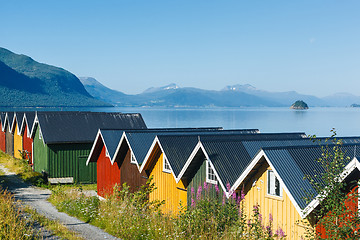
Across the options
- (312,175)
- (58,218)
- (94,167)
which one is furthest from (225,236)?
(94,167)

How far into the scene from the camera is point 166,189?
850 inches

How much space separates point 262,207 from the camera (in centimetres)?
1555

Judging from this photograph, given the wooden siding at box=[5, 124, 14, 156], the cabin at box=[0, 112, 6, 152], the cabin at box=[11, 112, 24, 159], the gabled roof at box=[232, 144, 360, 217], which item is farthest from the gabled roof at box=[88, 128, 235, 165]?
the cabin at box=[0, 112, 6, 152]

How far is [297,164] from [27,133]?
3250 centimetres

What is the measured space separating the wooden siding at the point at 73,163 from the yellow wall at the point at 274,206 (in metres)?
21.0

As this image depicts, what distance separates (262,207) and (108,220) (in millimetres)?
6217

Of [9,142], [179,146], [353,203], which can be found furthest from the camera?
[9,142]

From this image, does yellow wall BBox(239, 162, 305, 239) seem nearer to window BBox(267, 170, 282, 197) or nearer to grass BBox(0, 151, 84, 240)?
window BBox(267, 170, 282, 197)

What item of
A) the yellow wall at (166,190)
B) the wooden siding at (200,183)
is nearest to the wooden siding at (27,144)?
the yellow wall at (166,190)

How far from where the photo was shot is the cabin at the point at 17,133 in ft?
148

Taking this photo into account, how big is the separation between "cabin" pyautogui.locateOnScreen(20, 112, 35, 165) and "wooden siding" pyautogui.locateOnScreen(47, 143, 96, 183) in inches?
263

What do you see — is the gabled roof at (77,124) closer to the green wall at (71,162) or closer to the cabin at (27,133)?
the green wall at (71,162)

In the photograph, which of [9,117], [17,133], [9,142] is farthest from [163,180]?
[9,142]

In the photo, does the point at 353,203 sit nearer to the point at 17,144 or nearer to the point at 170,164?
the point at 170,164
